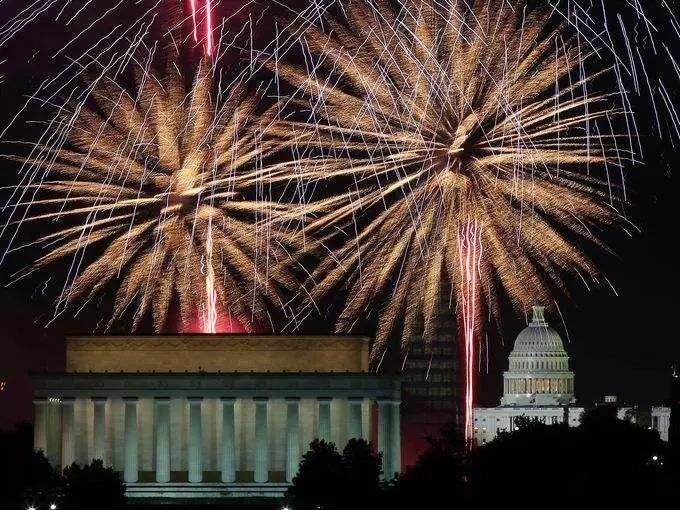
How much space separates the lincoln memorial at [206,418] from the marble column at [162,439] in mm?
72

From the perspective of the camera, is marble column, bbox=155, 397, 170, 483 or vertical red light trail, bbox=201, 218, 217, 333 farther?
marble column, bbox=155, 397, 170, 483

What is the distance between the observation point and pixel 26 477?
518 feet

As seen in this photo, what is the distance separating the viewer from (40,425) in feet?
574

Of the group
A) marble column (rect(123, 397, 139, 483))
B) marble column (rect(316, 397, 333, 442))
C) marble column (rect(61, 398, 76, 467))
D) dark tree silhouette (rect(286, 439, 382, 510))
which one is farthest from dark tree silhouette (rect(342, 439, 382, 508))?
marble column (rect(61, 398, 76, 467))

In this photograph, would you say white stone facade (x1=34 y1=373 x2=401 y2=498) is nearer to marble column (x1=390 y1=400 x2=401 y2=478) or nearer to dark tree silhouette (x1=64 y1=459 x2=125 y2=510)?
marble column (x1=390 y1=400 x2=401 y2=478)

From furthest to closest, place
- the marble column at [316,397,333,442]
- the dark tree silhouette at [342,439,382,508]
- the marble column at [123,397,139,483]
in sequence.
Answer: the marble column at [316,397,333,442] < the marble column at [123,397,139,483] < the dark tree silhouette at [342,439,382,508]

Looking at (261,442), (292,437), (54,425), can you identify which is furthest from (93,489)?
(292,437)

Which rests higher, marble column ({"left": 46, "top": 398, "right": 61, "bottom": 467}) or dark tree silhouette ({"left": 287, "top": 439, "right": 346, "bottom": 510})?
marble column ({"left": 46, "top": 398, "right": 61, "bottom": 467})

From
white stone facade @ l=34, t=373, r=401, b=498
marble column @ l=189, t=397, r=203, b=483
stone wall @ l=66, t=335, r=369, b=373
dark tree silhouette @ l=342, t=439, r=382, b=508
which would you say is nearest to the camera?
dark tree silhouette @ l=342, t=439, r=382, b=508

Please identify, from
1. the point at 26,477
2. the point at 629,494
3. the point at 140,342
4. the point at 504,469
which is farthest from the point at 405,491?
the point at 140,342

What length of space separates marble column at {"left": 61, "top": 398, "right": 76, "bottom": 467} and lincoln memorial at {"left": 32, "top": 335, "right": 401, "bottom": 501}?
7cm

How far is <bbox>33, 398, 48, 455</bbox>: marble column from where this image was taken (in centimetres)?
17462

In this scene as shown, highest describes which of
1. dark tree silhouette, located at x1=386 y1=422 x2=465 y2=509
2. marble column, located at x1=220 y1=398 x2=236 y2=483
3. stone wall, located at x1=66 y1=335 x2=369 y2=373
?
stone wall, located at x1=66 y1=335 x2=369 y2=373

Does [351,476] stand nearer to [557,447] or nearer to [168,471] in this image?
[557,447]
